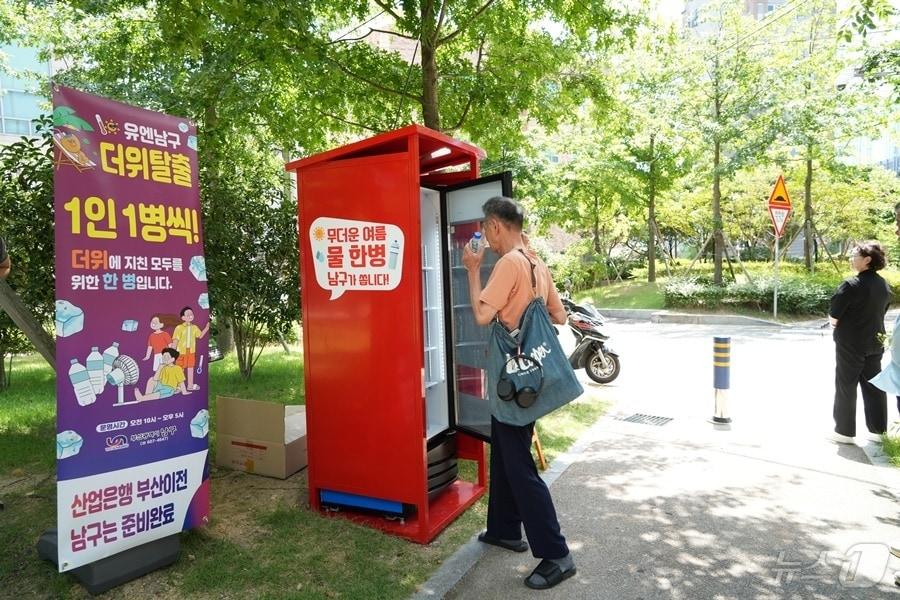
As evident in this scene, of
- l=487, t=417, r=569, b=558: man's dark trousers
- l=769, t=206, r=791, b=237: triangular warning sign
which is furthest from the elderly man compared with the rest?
l=769, t=206, r=791, b=237: triangular warning sign

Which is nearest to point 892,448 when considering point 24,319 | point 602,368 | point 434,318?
point 602,368

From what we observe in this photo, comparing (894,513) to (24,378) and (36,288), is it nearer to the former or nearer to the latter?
(36,288)

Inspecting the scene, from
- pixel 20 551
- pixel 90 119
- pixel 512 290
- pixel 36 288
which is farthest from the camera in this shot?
pixel 36 288

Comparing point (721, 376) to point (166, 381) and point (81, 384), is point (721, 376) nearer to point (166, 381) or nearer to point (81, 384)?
point (166, 381)

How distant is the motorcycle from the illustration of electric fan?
19.9 feet

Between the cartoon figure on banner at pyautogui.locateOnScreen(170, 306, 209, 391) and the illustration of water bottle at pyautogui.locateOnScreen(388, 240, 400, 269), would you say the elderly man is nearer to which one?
the illustration of water bottle at pyautogui.locateOnScreen(388, 240, 400, 269)

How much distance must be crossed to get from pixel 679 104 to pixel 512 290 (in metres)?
16.4

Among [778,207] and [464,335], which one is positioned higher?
[778,207]

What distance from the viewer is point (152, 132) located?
10.4ft

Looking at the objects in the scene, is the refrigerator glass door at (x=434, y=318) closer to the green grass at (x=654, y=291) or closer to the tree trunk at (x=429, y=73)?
the tree trunk at (x=429, y=73)

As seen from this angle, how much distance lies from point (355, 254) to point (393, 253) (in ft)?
0.97

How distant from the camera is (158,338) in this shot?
10.4 feet

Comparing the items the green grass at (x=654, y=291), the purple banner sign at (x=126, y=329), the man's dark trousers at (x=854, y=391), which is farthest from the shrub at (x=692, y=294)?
the purple banner sign at (x=126, y=329)

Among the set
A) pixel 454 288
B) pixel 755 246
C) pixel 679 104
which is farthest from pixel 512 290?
pixel 755 246
